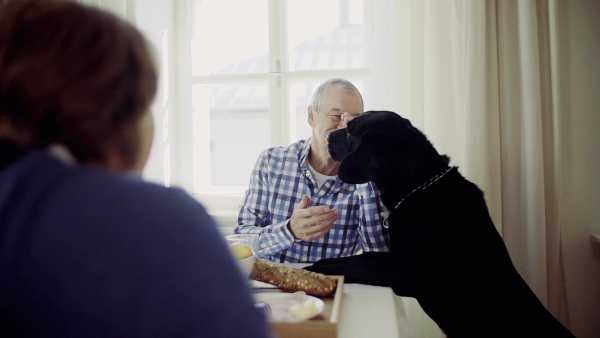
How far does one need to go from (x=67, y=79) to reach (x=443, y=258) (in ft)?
3.45

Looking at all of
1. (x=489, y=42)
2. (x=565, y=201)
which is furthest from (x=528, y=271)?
(x=489, y=42)

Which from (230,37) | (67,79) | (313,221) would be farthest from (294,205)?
(67,79)

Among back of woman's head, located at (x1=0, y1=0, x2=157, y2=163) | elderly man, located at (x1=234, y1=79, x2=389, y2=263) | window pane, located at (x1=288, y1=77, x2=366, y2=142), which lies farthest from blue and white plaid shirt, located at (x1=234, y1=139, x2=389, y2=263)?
back of woman's head, located at (x1=0, y1=0, x2=157, y2=163)

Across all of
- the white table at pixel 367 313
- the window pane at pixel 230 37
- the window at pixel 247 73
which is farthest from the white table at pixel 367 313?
the window pane at pixel 230 37

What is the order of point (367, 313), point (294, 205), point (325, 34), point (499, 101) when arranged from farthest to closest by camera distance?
point (325, 34) < point (499, 101) < point (294, 205) < point (367, 313)

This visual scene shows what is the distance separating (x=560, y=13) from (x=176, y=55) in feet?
5.98

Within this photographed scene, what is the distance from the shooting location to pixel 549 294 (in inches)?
73.2

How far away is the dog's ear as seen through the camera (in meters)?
1.49

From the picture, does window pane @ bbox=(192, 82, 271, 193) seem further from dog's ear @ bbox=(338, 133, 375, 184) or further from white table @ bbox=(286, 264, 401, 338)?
white table @ bbox=(286, 264, 401, 338)

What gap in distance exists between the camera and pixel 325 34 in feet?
7.77

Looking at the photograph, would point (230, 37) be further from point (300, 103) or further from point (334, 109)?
point (334, 109)

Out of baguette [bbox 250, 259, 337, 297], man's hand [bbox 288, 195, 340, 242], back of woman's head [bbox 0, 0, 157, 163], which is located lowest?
baguette [bbox 250, 259, 337, 297]

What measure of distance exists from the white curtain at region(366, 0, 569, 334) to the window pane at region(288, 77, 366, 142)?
56 cm

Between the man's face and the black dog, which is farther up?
the man's face
